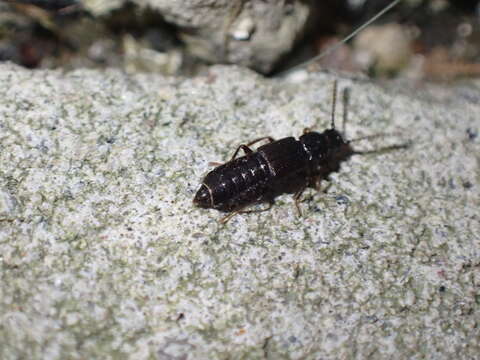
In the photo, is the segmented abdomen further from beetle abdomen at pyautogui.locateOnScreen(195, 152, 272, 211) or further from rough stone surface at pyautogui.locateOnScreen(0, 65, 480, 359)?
rough stone surface at pyautogui.locateOnScreen(0, 65, 480, 359)

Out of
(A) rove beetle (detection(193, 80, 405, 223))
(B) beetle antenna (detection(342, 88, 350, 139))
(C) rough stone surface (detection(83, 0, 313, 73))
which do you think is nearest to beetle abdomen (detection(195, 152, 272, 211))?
(A) rove beetle (detection(193, 80, 405, 223))

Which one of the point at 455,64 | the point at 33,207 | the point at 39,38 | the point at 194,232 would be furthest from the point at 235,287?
the point at 455,64

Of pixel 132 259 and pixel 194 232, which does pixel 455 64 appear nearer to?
pixel 194 232

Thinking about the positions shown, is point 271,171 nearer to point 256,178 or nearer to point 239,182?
→ point 256,178

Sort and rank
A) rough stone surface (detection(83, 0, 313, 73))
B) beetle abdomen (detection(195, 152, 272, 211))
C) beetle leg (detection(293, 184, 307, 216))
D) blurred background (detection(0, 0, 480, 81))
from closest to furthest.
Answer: beetle abdomen (detection(195, 152, 272, 211)) < beetle leg (detection(293, 184, 307, 216)) < rough stone surface (detection(83, 0, 313, 73)) < blurred background (detection(0, 0, 480, 81))

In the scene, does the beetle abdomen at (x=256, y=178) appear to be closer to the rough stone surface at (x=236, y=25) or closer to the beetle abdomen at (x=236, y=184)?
the beetle abdomen at (x=236, y=184)

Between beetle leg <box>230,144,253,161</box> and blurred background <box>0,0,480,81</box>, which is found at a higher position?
blurred background <box>0,0,480,81</box>
